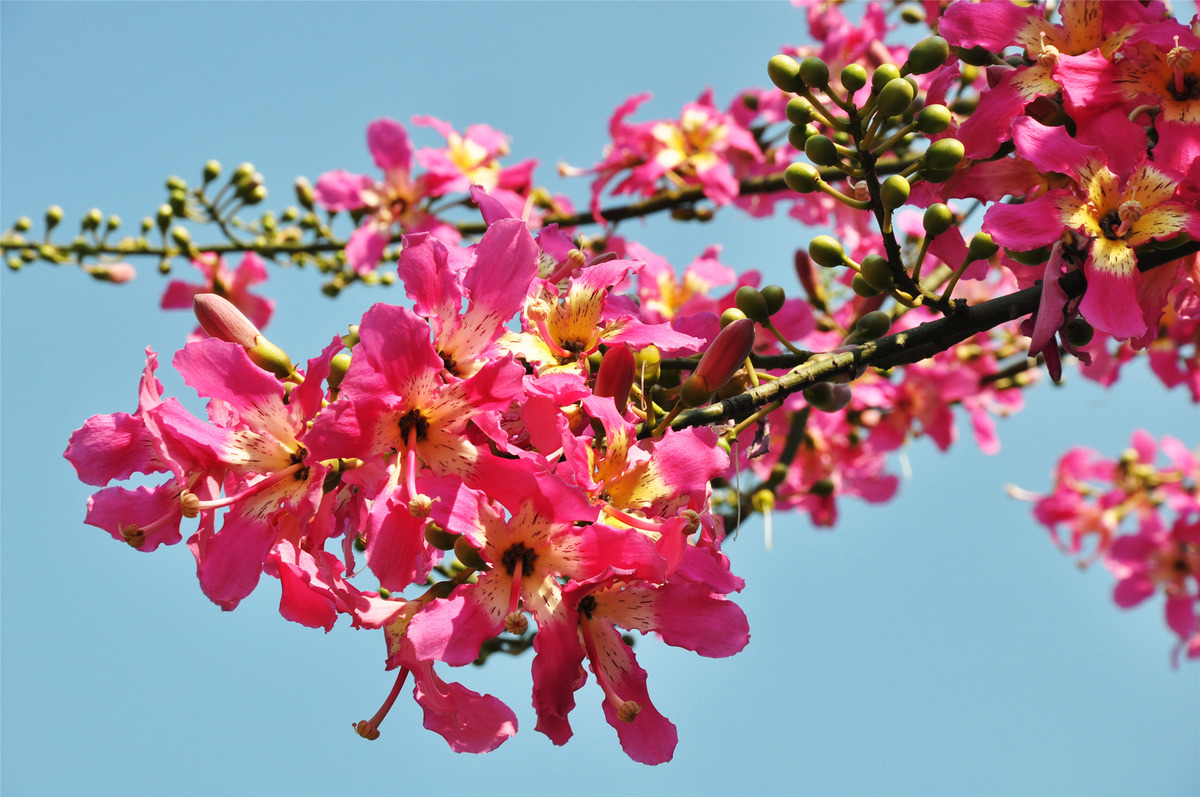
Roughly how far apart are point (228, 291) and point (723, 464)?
151 inches

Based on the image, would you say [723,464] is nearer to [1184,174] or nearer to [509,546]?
[509,546]

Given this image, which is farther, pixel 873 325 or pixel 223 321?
pixel 873 325

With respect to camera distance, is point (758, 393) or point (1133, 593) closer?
point (758, 393)

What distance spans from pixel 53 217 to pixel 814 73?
3605mm

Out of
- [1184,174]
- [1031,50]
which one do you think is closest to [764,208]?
[1031,50]

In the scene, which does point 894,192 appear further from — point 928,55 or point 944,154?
point 928,55

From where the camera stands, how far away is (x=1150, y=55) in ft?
6.40

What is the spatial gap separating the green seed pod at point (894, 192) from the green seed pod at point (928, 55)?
1.12 ft

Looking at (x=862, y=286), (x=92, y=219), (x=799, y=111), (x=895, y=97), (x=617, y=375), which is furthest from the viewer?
(x=92, y=219)

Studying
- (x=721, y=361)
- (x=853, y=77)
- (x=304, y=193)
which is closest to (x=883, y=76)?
(x=853, y=77)

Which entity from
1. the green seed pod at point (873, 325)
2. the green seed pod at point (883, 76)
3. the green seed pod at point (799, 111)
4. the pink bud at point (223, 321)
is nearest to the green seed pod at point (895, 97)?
the green seed pod at point (883, 76)

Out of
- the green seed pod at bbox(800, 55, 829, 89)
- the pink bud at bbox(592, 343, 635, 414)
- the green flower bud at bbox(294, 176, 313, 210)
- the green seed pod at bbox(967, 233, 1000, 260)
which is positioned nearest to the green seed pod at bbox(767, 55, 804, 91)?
the green seed pod at bbox(800, 55, 829, 89)

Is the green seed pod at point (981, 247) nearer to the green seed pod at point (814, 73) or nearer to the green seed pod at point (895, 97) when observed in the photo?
the green seed pod at point (895, 97)

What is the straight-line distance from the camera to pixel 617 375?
1617mm
